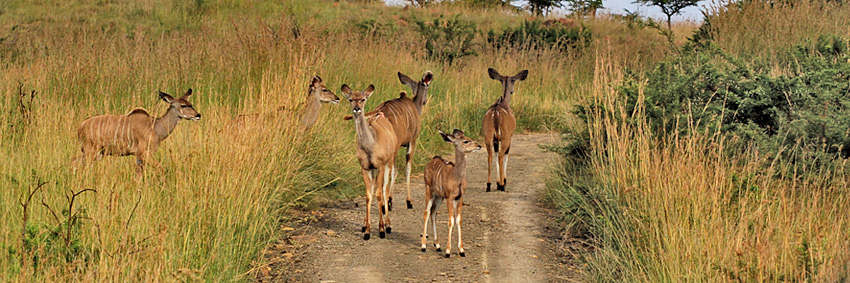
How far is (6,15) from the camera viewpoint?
27.4m

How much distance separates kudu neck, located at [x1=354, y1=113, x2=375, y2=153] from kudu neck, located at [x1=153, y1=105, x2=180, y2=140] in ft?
6.47

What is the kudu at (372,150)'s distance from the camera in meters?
6.96

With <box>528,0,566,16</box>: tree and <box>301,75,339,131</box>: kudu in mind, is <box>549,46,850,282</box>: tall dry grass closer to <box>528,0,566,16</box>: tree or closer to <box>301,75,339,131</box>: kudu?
<box>301,75,339,131</box>: kudu

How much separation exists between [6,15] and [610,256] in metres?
26.1

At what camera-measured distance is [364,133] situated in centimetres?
698

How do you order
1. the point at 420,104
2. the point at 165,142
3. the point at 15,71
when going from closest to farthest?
the point at 165,142 < the point at 420,104 < the point at 15,71

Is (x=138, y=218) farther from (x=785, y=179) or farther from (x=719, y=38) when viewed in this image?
(x=719, y=38)

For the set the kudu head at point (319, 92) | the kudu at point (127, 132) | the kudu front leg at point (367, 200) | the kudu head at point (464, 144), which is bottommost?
the kudu front leg at point (367, 200)

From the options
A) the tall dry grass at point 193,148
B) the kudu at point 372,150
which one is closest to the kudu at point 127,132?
the tall dry grass at point 193,148

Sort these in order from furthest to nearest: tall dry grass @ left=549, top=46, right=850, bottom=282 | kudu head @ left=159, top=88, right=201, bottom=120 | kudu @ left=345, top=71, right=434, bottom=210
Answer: kudu @ left=345, top=71, right=434, bottom=210 < kudu head @ left=159, top=88, right=201, bottom=120 < tall dry grass @ left=549, top=46, right=850, bottom=282

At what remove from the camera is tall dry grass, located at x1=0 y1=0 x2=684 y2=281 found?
5.13 metres

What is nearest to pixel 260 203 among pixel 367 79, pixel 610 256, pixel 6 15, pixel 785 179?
pixel 610 256

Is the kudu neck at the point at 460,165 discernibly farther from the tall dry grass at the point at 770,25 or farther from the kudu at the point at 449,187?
the tall dry grass at the point at 770,25

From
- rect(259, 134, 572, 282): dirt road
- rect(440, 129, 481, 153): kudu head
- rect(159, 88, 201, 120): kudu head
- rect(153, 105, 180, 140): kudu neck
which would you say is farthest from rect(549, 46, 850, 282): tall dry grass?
rect(153, 105, 180, 140): kudu neck
